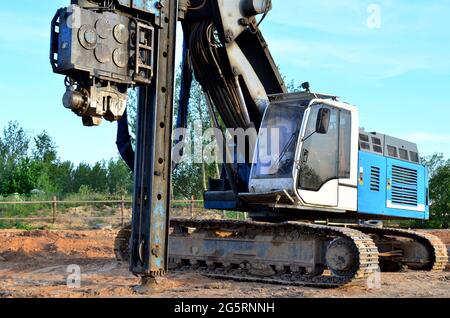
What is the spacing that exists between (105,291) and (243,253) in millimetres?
2877

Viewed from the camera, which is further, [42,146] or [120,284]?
[42,146]

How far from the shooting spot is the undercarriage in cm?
918

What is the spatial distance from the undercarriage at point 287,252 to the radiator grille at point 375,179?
936 millimetres

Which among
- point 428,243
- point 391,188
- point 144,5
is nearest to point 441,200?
point 428,243

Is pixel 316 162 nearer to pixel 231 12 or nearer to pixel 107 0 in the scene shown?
pixel 231 12

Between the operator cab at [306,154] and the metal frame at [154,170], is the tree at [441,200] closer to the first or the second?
the operator cab at [306,154]

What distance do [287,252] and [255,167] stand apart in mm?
1337

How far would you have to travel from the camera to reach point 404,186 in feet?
37.3

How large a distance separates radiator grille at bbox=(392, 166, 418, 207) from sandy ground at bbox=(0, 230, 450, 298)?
1.26 metres

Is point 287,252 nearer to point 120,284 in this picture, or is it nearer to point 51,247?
point 120,284

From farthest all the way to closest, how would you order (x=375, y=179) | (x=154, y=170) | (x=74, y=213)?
(x=74, y=213) → (x=375, y=179) → (x=154, y=170)

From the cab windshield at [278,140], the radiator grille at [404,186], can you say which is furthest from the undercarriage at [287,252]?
the cab windshield at [278,140]

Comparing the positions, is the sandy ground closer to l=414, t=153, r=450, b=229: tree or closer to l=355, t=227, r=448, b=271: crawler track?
l=355, t=227, r=448, b=271: crawler track

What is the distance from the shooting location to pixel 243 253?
10.1m
